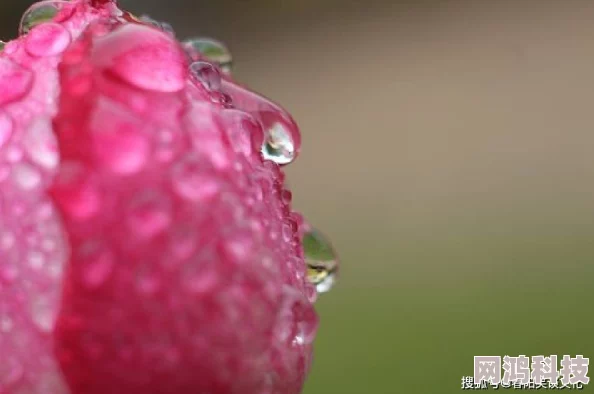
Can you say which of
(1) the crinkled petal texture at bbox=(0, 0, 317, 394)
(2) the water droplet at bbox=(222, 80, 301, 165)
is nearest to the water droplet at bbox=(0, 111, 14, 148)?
(1) the crinkled petal texture at bbox=(0, 0, 317, 394)

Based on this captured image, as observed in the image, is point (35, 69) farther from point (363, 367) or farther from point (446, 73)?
point (446, 73)

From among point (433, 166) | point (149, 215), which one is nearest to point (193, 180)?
point (149, 215)

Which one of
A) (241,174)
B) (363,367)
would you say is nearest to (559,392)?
(363,367)

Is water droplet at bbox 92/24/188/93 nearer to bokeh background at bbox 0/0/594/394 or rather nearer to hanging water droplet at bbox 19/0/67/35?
hanging water droplet at bbox 19/0/67/35

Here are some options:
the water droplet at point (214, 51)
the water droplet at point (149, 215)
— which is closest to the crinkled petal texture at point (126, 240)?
the water droplet at point (149, 215)

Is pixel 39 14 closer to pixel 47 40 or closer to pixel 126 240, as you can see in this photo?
pixel 47 40

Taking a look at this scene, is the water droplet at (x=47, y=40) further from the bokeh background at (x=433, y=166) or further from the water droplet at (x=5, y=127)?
the bokeh background at (x=433, y=166)
